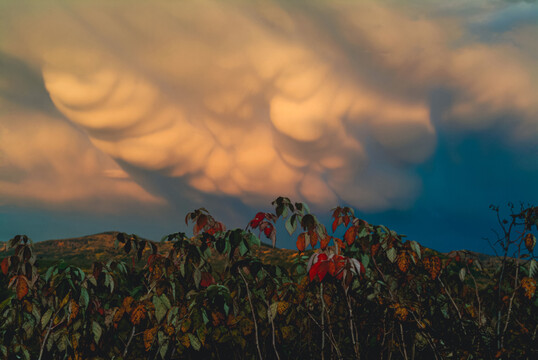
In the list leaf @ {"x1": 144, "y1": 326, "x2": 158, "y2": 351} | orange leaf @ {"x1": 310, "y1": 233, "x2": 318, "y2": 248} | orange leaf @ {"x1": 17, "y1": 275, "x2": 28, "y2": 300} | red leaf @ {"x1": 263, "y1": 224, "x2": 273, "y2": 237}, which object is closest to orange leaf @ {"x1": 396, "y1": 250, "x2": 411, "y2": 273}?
orange leaf @ {"x1": 310, "y1": 233, "x2": 318, "y2": 248}

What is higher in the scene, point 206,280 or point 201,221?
point 201,221

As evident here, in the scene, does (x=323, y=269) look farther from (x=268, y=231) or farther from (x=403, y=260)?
(x=403, y=260)

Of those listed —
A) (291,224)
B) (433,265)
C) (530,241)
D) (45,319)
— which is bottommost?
(45,319)

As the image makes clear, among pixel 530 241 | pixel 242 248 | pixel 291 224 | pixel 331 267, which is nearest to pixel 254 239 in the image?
pixel 242 248

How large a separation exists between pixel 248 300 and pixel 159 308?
0.98m

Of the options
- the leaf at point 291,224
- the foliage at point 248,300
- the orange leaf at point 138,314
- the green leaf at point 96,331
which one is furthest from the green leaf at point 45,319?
the leaf at point 291,224

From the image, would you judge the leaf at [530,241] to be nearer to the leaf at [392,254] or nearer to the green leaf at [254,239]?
the leaf at [392,254]

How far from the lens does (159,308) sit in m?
3.29

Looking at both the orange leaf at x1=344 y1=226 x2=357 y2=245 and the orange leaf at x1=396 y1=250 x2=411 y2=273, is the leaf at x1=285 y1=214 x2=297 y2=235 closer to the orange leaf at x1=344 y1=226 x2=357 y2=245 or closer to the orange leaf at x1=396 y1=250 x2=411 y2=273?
the orange leaf at x1=344 y1=226 x2=357 y2=245

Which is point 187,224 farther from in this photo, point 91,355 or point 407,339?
point 407,339

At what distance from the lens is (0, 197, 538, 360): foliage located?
3.09 metres

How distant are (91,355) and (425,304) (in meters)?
4.05

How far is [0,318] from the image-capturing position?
3.81 meters

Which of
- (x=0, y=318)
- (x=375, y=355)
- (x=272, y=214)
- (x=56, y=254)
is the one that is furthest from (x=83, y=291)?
(x=56, y=254)
